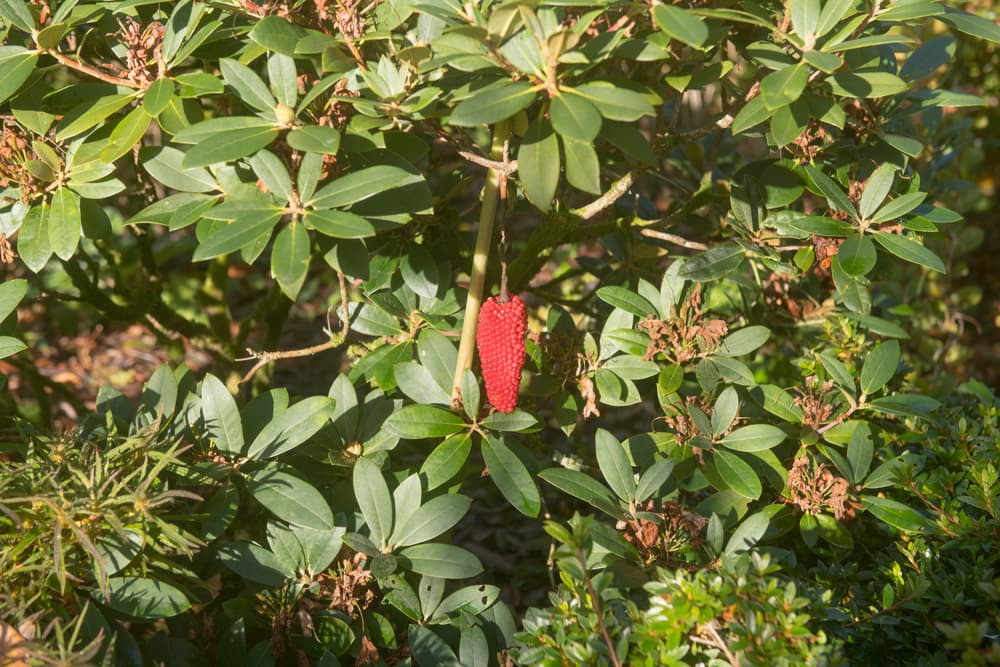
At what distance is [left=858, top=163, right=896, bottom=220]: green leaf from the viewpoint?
189cm

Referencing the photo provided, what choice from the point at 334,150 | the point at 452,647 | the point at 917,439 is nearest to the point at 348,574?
the point at 452,647

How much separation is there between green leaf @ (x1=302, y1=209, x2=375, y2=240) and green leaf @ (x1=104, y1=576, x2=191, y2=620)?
0.74 meters

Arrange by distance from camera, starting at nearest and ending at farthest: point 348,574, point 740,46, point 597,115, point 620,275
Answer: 1. point 597,115
2. point 348,574
3. point 740,46
4. point 620,275

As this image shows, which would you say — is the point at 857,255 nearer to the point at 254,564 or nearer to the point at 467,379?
the point at 467,379

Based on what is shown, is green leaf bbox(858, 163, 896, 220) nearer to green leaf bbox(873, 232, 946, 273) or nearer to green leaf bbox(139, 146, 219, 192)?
green leaf bbox(873, 232, 946, 273)

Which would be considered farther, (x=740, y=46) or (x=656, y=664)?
(x=740, y=46)

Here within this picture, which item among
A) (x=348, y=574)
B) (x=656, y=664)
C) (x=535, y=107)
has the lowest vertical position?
(x=348, y=574)

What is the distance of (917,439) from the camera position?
7.25ft

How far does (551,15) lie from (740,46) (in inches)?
28.8

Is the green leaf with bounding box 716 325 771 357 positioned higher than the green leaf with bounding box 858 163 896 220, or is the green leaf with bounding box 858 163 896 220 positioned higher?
the green leaf with bounding box 858 163 896 220

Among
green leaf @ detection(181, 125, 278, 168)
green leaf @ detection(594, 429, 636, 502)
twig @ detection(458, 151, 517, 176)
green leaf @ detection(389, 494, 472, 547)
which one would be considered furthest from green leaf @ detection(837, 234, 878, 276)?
green leaf @ detection(181, 125, 278, 168)

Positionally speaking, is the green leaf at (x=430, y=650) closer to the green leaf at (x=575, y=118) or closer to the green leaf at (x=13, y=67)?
the green leaf at (x=575, y=118)

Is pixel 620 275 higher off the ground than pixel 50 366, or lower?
higher

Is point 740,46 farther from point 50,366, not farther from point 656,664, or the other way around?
point 50,366
